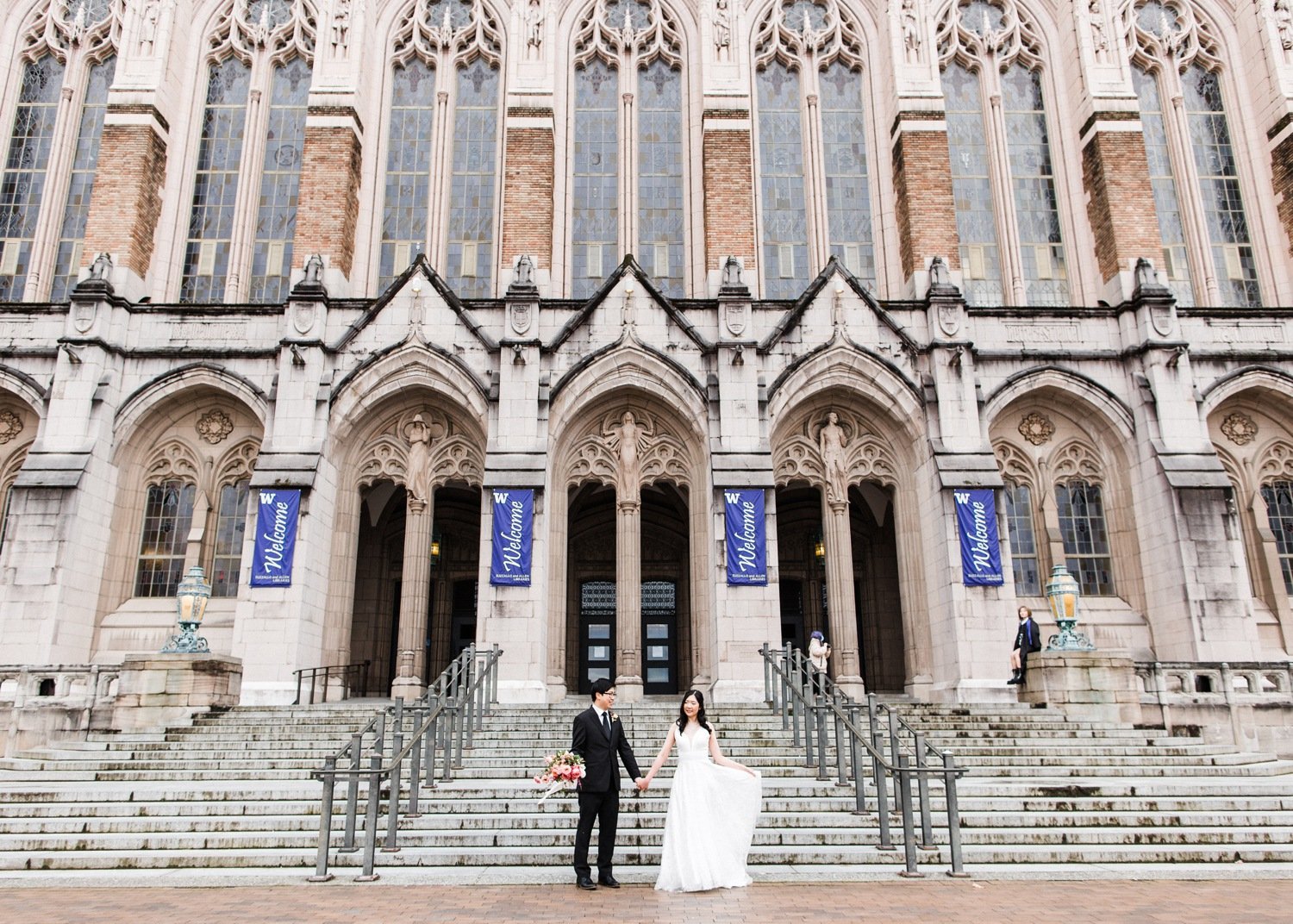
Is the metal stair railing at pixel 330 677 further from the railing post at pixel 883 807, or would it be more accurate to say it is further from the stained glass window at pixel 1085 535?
the stained glass window at pixel 1085 535

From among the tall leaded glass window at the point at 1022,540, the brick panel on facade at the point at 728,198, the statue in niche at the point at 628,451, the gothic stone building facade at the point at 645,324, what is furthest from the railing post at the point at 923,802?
the brick panel on facade at the point at 728,198

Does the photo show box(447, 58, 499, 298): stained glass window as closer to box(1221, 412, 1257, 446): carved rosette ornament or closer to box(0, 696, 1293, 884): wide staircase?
box(0, 696, 1293, 884): wide staircase

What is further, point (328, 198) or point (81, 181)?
point (81, 181)

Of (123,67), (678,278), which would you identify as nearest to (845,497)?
(678,278)

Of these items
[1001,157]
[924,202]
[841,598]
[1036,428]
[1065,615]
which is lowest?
[1065,615]

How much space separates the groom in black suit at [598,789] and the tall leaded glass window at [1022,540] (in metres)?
13.7

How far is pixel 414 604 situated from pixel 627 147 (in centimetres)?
1222

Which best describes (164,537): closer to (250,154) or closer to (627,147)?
(250,154)

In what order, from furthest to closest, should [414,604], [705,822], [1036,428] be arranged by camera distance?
[1036,428] < [414,604] < [705,822]

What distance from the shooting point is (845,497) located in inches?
771

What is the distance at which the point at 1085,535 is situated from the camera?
20.1 metres

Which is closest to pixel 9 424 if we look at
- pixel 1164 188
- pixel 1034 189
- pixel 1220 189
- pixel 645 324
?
pixel 645 324

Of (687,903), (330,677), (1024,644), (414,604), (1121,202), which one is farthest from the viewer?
(1121,202)

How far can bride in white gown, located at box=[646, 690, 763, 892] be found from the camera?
25.7 ft
